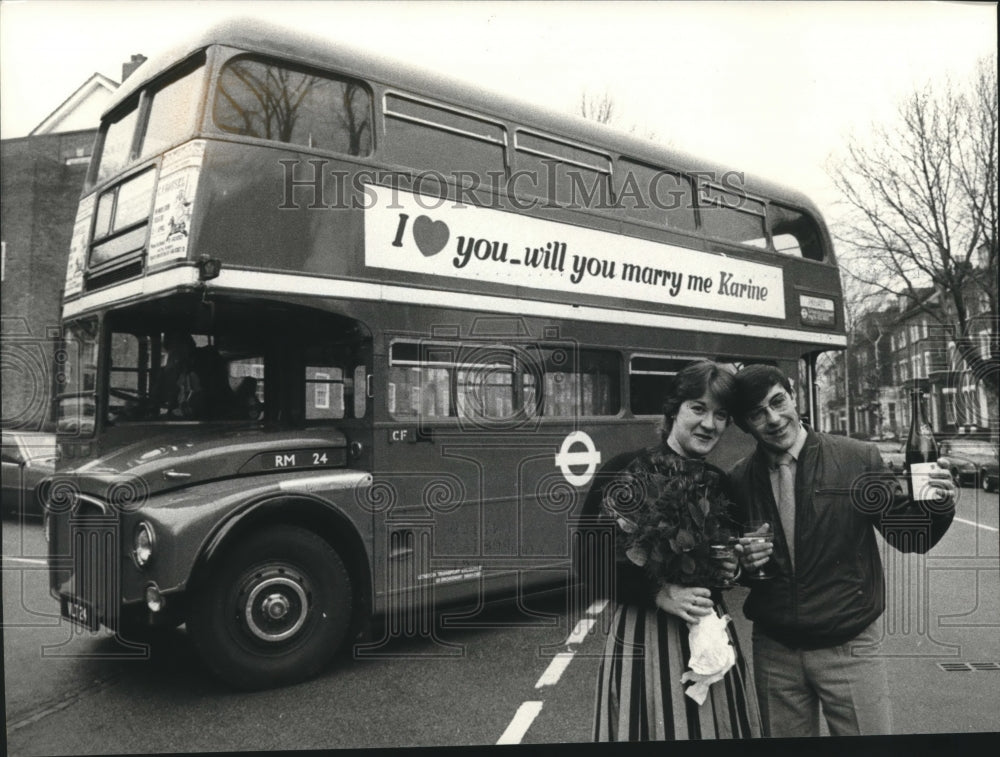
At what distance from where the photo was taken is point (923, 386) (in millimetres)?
3461

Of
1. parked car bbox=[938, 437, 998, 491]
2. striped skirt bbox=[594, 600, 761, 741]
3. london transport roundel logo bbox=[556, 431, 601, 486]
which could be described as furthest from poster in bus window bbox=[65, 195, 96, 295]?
parked car bbox=[938, 437, 998, 491]

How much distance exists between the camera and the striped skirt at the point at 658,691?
109 inches

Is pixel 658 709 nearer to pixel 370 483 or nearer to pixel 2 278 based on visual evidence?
pixel 370 483

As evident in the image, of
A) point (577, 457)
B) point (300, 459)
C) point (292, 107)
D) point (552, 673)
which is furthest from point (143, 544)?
point (292, 107)

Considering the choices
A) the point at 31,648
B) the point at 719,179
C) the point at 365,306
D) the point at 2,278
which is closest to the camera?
the point at 2,278

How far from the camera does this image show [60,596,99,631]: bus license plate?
12.7 feet

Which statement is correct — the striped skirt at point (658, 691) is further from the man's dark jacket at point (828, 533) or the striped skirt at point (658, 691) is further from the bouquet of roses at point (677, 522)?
the man's dark jacket at point (828, 533)

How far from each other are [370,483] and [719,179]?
2.37 meters

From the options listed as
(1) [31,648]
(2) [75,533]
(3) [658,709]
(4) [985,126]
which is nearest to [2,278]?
(2) [75,533]

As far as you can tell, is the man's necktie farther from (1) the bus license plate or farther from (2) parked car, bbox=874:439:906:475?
(1) the bus license plate

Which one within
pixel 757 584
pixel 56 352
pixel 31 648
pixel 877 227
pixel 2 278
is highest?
pixel 877 227

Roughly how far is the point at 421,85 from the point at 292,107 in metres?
0.69

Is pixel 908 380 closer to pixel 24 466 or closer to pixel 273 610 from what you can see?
pixel 273 610

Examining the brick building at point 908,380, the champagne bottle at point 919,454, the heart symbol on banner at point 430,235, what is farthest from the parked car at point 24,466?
the champagne bottle at point 919,454
